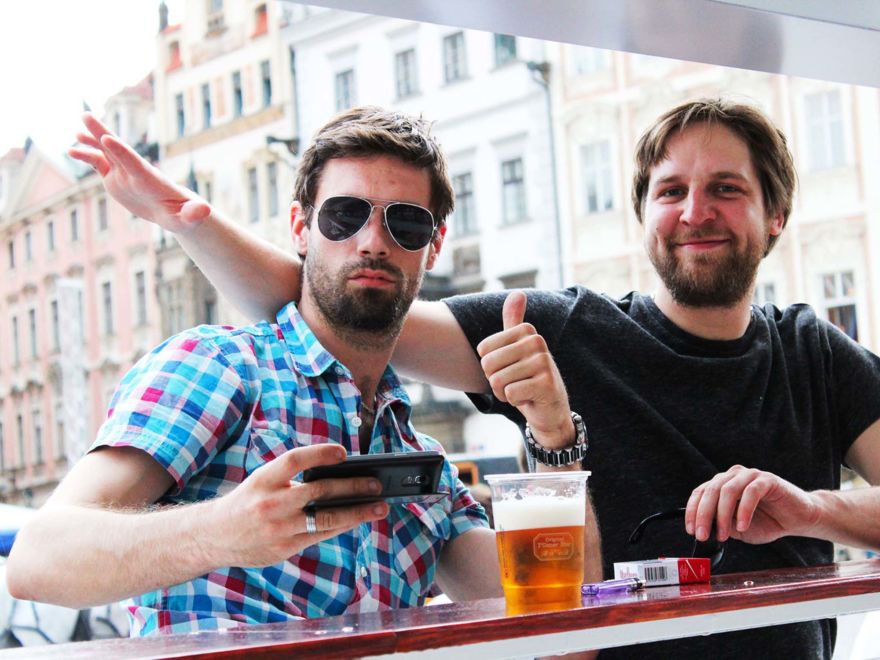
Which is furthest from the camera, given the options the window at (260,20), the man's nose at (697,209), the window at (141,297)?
the window at (260,20)

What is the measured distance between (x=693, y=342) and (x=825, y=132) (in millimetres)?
25013

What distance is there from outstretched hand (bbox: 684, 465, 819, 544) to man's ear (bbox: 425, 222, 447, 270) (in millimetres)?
827

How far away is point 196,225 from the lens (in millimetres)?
2164

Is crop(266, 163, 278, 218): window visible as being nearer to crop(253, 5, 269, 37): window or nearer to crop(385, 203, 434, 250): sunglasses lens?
crop(253, 5, 269, 37): window

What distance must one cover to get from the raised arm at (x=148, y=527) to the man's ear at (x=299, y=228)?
0.69 metres

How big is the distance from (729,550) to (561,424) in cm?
68

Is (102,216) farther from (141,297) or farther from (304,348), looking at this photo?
(304,348)

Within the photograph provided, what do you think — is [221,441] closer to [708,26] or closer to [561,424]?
[561,424]

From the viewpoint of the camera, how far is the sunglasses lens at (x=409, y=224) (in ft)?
7.50

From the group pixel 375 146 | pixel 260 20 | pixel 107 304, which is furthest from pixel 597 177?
pixel 375 146

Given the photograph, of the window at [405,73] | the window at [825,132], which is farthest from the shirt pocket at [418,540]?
the window at [405,73]

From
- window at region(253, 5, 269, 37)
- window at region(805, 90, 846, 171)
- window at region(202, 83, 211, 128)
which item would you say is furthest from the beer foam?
window at region(202, 83, 211, 128)

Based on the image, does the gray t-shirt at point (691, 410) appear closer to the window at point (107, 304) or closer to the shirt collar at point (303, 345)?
the shirt collar at point (303, 345)

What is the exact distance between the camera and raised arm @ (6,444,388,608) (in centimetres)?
145
